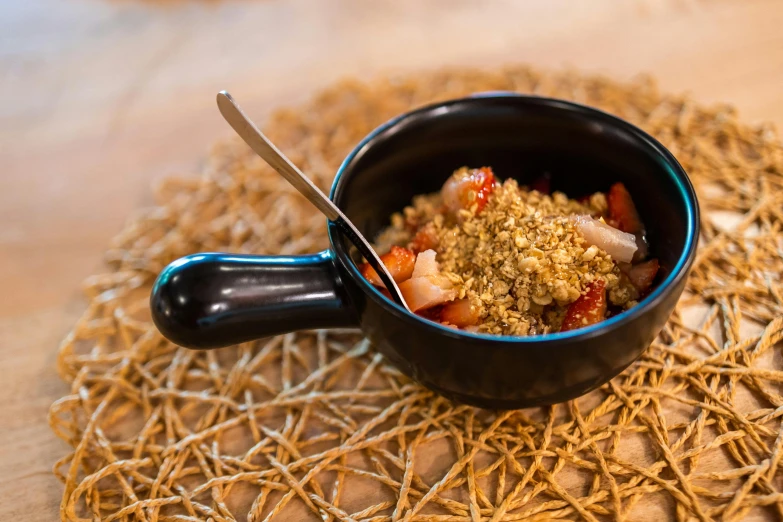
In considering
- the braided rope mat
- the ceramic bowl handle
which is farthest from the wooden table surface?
the ceramic bowl handle

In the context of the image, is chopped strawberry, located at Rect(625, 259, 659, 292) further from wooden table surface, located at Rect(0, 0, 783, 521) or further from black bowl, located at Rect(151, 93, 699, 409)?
wooden table surface, located at Rect(0, 0, 783, 521)

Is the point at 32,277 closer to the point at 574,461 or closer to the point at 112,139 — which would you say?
the point at 112,139

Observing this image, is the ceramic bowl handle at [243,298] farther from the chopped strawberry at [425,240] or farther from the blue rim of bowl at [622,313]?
the chopped strawberry at [425,240]

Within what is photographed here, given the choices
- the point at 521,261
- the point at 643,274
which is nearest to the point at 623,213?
the point at 643,274

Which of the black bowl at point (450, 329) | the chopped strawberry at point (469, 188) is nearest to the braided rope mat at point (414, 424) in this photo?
the black bowl at point (450, 329)

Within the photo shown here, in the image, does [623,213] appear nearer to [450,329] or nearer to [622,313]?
[622,313]

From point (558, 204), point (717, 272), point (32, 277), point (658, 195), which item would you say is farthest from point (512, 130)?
point (32, 277)

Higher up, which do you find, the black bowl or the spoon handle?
the spoon handle
